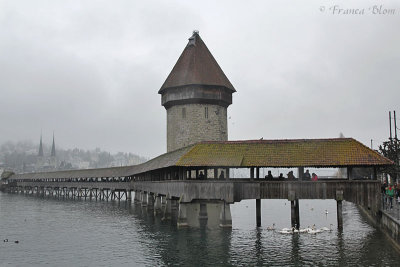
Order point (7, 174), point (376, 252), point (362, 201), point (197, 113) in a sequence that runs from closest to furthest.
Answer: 1. point (376, 252)
2. point (362, 201)
3. point (197, 113)
4. point (7, 174)

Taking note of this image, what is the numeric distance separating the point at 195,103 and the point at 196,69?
3.58 m

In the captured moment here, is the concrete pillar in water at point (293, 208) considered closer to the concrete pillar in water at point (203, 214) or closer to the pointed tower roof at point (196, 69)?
the concrete pillar in water at point (203, 214)

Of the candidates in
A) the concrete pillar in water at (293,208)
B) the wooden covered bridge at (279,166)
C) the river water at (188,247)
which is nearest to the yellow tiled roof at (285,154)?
the wooden covered bridge at (279,166)

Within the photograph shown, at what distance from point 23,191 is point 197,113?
6839 cm

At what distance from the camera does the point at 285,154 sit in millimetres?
22891

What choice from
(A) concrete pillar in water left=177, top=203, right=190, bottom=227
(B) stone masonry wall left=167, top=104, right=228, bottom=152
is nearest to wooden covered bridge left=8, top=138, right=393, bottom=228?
(A) concrete pillar in water left=177, top=203, right=190, bottom=227

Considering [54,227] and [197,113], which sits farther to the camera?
[197,113]

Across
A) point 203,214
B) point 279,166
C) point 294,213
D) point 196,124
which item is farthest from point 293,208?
point 196,124

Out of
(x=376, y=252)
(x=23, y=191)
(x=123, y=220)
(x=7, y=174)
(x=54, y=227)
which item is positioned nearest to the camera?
(x=376, y=252)

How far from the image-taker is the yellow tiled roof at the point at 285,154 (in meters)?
21.7

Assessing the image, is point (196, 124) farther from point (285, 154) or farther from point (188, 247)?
point (188, 247)

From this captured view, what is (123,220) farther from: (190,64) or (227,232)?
(190,64)

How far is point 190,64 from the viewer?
41.2 meters

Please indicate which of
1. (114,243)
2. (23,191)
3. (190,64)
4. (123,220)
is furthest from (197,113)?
(23,191)
